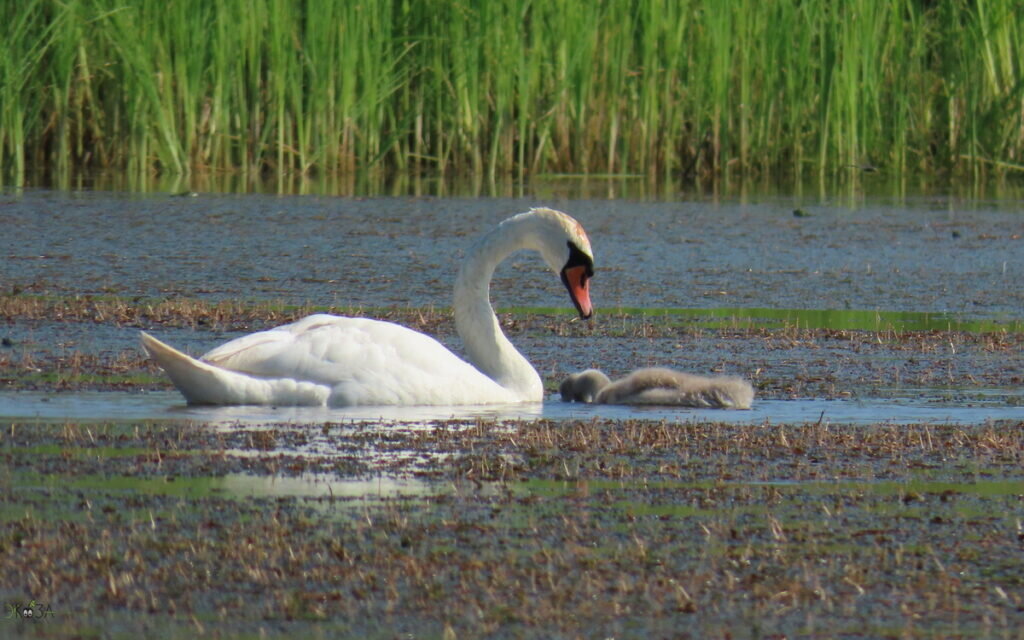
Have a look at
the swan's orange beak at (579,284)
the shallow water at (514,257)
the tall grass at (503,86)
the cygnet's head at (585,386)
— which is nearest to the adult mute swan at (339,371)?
the cygnet's head at (585,386)

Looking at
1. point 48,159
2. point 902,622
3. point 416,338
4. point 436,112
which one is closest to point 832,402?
point 416,338

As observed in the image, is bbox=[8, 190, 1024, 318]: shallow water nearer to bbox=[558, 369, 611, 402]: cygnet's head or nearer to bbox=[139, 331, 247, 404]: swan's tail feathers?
bbox=[558, 369, 611, 402]: cygnet's head

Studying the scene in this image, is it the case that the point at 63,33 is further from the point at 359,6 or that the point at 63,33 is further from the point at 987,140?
the point at 987,140

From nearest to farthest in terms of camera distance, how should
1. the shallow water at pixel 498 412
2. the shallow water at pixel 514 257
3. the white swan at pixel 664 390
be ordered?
1. the shallow water at pixel 498 412
2. the white swan at pixel 664 390
3. the shallow water at pixel 514 257

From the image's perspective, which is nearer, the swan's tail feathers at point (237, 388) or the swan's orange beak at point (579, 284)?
the swan's tail feathers at point (237, 388)

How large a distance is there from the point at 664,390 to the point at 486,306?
1.01m

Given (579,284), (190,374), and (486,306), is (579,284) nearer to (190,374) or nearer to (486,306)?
(486,306)

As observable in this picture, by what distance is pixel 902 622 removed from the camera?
3736mm

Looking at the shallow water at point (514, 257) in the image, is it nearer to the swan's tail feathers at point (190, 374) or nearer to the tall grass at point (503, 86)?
the tall grass at point (503, 86)

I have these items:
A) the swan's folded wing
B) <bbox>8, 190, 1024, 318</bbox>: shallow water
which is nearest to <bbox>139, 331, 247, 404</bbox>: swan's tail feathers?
the swan's folded wing

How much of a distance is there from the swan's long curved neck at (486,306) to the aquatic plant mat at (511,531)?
1.04 meters

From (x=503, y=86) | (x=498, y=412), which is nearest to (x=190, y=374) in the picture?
(x=498, y=412)

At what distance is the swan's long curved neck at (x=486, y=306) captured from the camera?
720cm

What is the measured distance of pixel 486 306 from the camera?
7434mm
